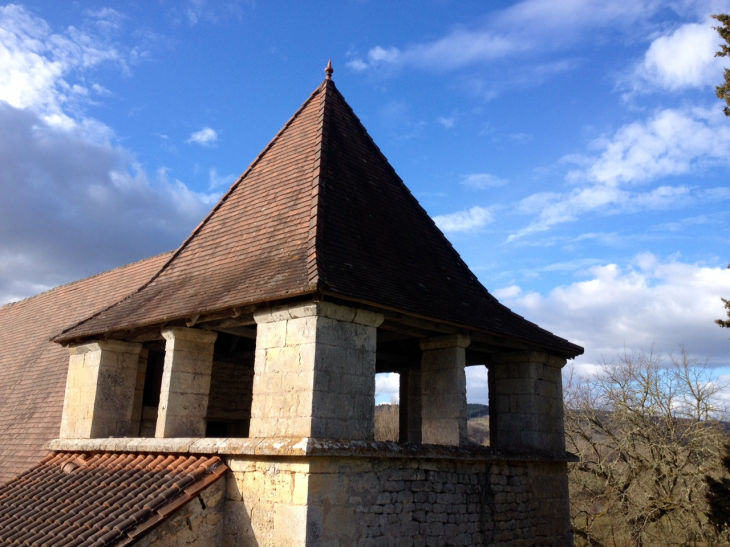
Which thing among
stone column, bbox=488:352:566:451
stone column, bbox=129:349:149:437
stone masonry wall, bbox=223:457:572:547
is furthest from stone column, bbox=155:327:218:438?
stone column, bbox=488:352:566:451

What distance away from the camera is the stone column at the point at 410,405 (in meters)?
10.1

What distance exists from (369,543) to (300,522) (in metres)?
0.89

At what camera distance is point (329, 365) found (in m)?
6.11

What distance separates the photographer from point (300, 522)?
557 centimetres

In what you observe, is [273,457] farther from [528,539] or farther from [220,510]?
[528,539]

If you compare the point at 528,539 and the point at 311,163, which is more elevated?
the point at 311,163

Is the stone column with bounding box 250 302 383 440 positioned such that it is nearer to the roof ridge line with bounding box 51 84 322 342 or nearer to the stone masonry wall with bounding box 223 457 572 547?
the stone masonry wall with bounding box 223 457 572 547

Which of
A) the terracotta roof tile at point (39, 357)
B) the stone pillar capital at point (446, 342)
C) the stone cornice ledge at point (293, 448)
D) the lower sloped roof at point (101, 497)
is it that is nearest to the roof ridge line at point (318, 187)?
the stone cornice ledge at point (293, 448)

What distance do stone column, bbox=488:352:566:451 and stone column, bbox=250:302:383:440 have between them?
3104 millimetres

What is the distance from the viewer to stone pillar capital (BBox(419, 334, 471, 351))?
7.59 meters

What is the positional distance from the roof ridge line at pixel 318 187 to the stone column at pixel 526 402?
371 cm

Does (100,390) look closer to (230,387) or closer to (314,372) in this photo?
(230,387)

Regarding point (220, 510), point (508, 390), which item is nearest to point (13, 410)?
point (220, 510)

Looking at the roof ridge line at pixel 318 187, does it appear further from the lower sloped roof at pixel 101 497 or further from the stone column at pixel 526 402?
the stone column at pixel 526 402
